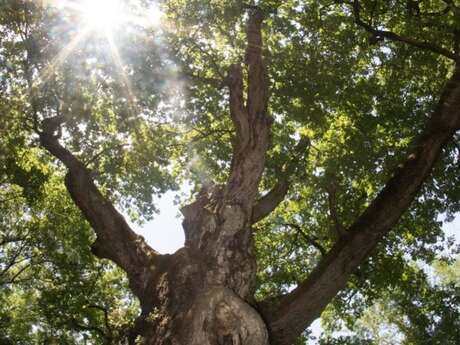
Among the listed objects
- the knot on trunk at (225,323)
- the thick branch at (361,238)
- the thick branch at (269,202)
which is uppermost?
the thick branch at (269,202)

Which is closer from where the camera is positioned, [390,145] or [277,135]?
[390,145]

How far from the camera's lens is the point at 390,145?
1063 cm

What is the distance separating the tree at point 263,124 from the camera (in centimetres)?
750

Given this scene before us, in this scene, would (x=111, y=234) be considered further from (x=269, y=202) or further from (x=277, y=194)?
(x=277, y=194)

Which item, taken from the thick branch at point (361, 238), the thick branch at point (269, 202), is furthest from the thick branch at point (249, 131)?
the thick branch at point (269, 202)

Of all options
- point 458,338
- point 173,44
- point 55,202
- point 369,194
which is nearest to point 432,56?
point 369,194

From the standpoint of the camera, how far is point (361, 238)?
7.25 metres

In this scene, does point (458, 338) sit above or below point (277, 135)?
below

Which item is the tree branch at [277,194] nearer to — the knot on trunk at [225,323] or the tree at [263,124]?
the tree at [263,124]

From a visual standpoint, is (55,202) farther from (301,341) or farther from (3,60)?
(301,341)

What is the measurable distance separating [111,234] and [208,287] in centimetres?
257

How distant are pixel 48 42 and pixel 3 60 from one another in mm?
1537

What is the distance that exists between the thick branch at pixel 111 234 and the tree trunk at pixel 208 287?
1.66ft

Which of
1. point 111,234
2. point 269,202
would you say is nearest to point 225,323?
point 111,234
